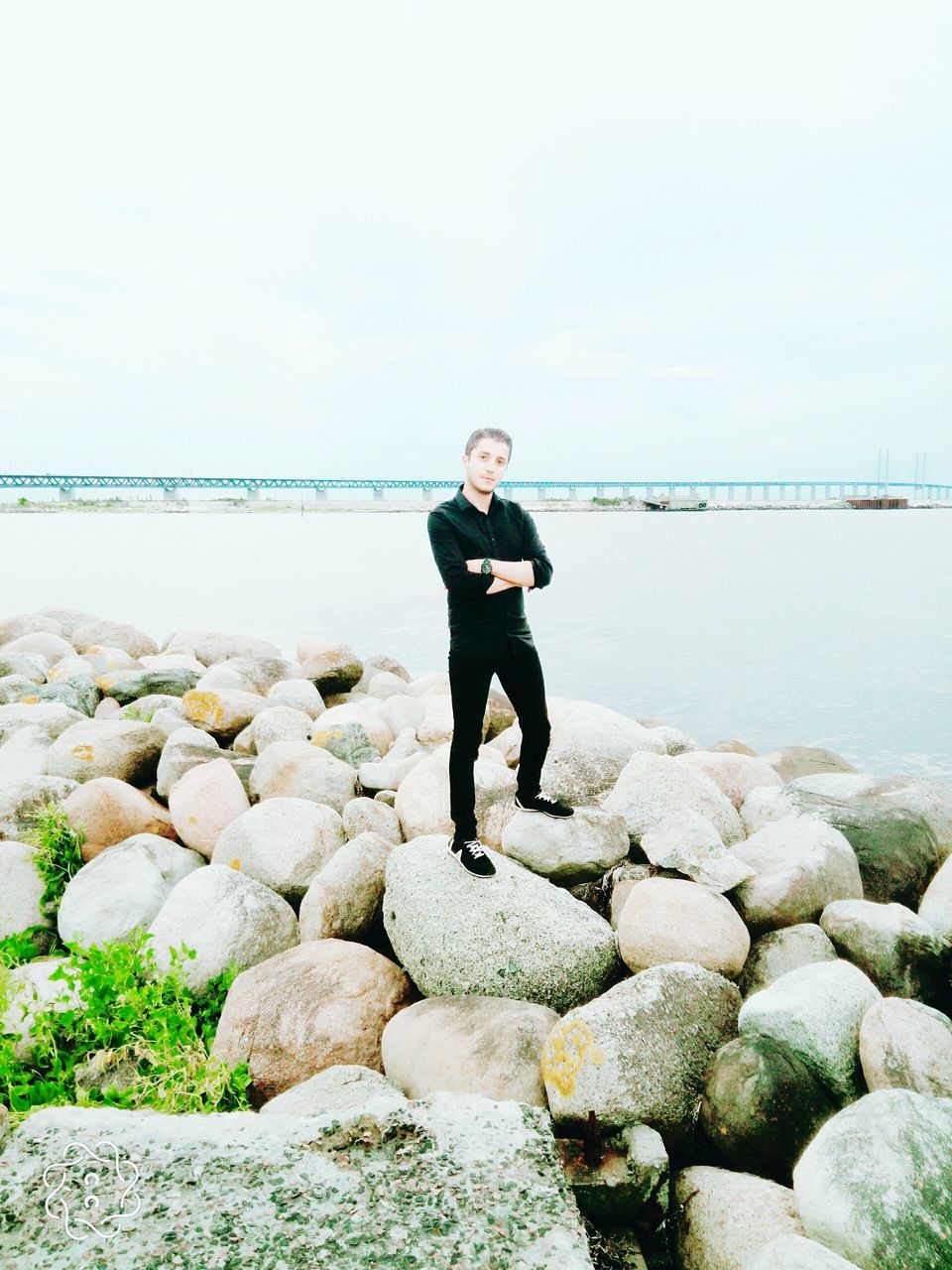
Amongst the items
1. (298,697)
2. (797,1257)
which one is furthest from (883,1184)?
(298,697)

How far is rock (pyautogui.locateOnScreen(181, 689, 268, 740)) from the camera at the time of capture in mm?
7547

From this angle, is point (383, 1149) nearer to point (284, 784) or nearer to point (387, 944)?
point (387, 944)

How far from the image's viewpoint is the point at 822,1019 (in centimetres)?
329

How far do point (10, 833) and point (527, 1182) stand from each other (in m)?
4.29

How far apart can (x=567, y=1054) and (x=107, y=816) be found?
3.56m

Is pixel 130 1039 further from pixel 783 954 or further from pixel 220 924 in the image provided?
pixel 783 954

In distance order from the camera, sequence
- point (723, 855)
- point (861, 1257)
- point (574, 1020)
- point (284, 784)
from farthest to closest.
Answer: point (284, 784), point (723, 855), point (574, 1020), point (861, 1257)

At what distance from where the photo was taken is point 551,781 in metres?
5.54

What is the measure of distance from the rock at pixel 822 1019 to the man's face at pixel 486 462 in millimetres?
2604

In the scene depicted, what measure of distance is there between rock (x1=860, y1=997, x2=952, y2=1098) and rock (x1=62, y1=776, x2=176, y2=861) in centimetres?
435

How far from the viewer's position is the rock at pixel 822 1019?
3.24 metres

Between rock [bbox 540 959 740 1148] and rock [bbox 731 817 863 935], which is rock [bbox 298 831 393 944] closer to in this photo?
rock [bbox 540 959 740 1148]

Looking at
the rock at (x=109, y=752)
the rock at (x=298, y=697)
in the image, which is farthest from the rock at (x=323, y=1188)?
the rock at (x=298, y=697)

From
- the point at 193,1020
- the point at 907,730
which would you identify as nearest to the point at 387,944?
the point at 193,1020
